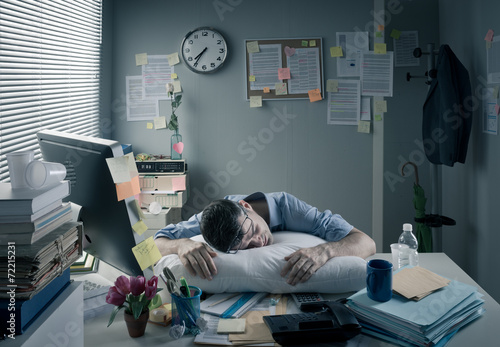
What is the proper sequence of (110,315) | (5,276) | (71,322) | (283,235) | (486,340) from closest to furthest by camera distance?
(5,276)
(71,322)
(486,340)
(110,315)
(283,235)

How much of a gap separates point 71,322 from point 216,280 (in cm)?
51

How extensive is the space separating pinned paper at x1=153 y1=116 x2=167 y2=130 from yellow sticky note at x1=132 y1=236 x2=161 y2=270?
267 centimetres

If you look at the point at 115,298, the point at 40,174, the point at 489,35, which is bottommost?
the point at 115,298

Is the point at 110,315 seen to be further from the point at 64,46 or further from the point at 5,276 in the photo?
the point at 64,46

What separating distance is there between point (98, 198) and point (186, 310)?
16.2 inches

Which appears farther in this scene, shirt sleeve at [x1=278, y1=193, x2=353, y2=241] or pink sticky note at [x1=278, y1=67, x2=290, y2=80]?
pink sticky note at [x1=278, y1=67, x2=290, y2=80]

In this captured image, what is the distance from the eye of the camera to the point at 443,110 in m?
3.27

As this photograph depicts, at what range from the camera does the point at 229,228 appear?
160 cm

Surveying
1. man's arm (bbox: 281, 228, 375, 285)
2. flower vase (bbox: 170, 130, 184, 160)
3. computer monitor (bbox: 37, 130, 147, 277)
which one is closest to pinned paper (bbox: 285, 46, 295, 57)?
flower vase (bbox: 170, 130, 184, 160)

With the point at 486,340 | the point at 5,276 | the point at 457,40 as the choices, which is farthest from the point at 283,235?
the point at 457,40

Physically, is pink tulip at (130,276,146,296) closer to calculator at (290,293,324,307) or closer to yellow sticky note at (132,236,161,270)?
yellow sticky note at (132,236,161,270)

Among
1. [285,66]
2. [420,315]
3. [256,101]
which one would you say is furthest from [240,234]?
[285,66]

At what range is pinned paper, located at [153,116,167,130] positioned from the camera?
3984mm

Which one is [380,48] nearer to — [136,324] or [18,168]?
[136,324]
